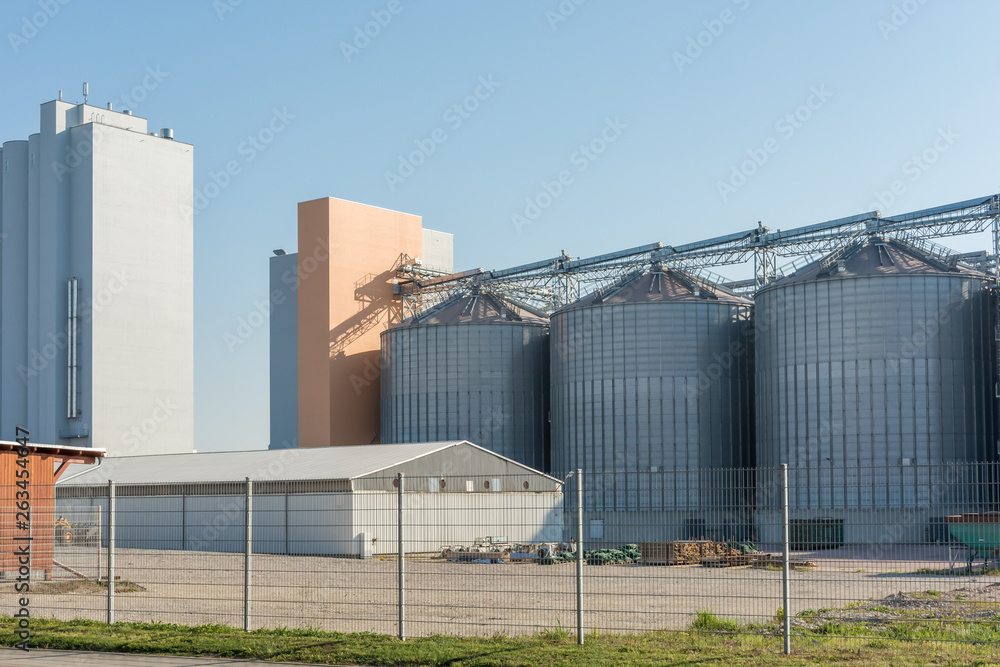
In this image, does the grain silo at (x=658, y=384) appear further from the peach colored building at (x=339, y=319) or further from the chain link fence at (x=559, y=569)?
the peach colored building at (x=339, y=319)

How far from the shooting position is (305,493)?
43.8m

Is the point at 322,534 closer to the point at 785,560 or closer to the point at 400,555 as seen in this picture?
the point at 400,555

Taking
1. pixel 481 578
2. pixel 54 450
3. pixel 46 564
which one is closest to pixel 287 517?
pixel 54 450

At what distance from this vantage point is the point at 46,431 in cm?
7406

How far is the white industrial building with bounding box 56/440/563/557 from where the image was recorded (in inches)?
1628

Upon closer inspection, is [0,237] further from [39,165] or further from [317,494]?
[317,494]

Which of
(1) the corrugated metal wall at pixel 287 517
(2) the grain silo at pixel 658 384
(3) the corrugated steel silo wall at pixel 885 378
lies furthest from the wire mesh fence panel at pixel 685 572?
(2) the grain silo at pixel 658 384

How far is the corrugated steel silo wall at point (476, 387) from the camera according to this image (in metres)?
69.9

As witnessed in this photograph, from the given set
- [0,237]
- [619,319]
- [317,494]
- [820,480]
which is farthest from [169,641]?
[0,237]

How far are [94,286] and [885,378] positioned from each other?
51385mm

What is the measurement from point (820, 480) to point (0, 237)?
195ft

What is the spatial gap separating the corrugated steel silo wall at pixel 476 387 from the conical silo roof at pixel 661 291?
6494 mm

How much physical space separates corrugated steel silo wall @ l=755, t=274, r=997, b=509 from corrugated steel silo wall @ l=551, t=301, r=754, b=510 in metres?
5.51

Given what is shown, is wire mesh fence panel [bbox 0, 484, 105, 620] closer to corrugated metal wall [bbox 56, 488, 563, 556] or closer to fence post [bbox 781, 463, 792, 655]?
corrugated metal wall [bbox 56, 488, 563, 556]
